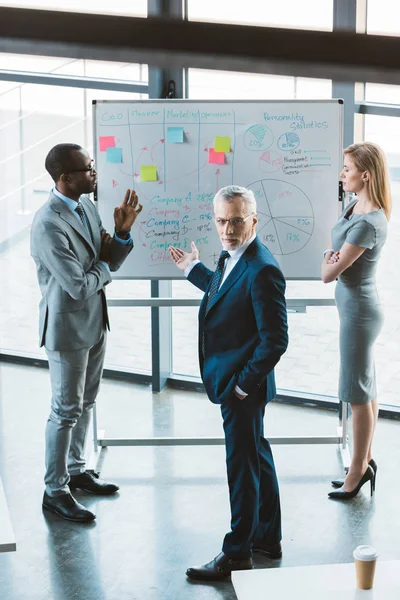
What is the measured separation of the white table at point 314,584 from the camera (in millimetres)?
1989

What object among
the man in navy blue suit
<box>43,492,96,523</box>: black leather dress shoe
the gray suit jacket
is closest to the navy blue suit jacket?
the man in navy blue suit

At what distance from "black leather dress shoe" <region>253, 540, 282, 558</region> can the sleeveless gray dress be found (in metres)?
0.70

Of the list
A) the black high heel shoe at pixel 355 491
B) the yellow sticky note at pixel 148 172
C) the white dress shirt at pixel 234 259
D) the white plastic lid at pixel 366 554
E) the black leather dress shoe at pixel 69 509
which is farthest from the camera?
the yellow sticky note at pixel 148 172

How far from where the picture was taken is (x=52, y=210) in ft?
10.4

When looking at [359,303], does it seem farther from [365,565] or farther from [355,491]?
[365,565]

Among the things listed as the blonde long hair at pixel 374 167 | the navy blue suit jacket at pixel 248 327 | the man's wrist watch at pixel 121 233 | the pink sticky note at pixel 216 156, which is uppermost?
the pink sticky note at pixel 216 156

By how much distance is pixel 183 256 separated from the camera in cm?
352

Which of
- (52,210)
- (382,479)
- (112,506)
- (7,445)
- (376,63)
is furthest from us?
(7,445)

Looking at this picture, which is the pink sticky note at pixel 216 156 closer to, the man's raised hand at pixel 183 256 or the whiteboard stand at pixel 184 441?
the man's raised hand at pixel 183 256

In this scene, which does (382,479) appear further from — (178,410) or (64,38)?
(64,38)

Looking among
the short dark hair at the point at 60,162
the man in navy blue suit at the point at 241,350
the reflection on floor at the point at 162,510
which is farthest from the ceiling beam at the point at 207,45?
the short dark hair at the point at 60,162

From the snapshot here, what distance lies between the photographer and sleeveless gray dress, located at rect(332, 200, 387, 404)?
129 inches

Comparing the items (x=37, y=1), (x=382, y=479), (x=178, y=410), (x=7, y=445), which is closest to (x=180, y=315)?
(x=178, y=410)

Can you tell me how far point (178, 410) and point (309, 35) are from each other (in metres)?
4.42
